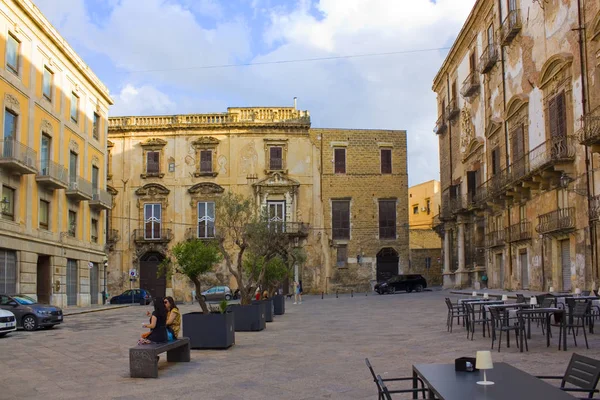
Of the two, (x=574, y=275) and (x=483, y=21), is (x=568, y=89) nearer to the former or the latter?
(x=574, y=275)

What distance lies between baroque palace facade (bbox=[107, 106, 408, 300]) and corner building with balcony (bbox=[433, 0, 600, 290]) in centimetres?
592

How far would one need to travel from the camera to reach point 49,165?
2883 cm

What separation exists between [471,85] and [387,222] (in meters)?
14.1

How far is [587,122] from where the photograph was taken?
19828 millimetres

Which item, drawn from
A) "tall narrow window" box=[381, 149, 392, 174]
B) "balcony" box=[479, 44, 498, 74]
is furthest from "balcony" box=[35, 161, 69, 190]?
"tall narrow window" box=[381, 149, 392, 174]

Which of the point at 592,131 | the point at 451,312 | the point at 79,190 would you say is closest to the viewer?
the point at 451,312

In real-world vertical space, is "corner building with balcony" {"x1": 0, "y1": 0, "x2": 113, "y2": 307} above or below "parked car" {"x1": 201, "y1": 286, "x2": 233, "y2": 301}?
above

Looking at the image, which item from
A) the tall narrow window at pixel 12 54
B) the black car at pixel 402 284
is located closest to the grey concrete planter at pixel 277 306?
the tall narrow window at pixel 12 54

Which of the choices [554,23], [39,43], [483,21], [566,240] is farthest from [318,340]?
[483,21]

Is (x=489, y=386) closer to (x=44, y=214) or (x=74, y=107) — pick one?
(x=44, y=214)

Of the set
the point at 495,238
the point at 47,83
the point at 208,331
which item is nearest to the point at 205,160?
the point at 47,83

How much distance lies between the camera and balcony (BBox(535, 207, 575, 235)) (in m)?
22.8

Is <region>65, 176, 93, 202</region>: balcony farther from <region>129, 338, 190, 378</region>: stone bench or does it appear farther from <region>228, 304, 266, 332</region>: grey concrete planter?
<region>129, 338, 190, 378</region>: stone bench

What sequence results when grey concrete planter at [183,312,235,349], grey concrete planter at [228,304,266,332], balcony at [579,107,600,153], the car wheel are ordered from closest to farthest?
grey concrete planter at [183,312,235,349] < grey concrete planter at [228,304,266,332] < balcony at [579,107,600,153] < the car wheel
